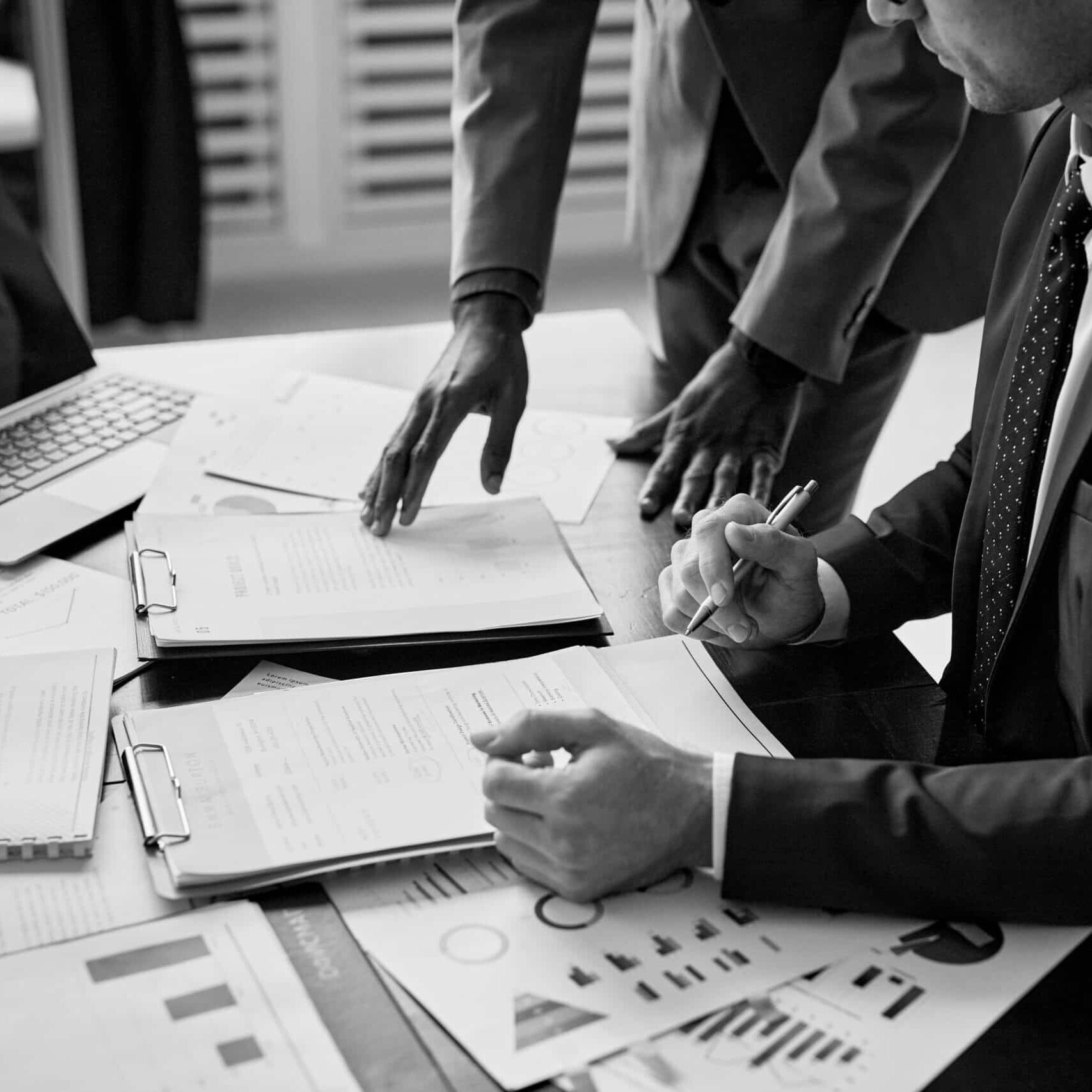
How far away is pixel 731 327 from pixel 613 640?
800 millimetres

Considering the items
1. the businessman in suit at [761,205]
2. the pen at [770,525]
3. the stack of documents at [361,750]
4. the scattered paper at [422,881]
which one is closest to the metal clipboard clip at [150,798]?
the stack of documents at [361,750]

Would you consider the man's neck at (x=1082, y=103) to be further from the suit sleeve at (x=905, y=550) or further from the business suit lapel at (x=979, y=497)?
the suit sleeve at (x=905, y=550)

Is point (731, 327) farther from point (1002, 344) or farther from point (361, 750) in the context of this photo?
point (361, 750)

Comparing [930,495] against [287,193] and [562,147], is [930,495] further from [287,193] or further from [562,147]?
[287,193]

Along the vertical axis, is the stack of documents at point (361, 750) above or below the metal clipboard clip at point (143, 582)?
below

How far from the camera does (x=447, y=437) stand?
1.42 meters

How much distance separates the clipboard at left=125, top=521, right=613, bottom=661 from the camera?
1.14 meters

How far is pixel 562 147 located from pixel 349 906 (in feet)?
3.52

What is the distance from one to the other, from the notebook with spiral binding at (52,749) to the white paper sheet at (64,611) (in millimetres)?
39

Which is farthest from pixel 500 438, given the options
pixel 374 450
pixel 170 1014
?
pixel 170 1014

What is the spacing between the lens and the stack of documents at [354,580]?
1173mm

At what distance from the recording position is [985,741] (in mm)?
1073

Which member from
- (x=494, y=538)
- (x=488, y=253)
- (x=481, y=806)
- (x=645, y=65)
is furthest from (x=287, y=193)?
(x=481, y=806)

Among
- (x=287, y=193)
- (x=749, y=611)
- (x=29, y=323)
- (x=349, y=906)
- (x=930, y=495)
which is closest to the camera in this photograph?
(x=349, y=906)
